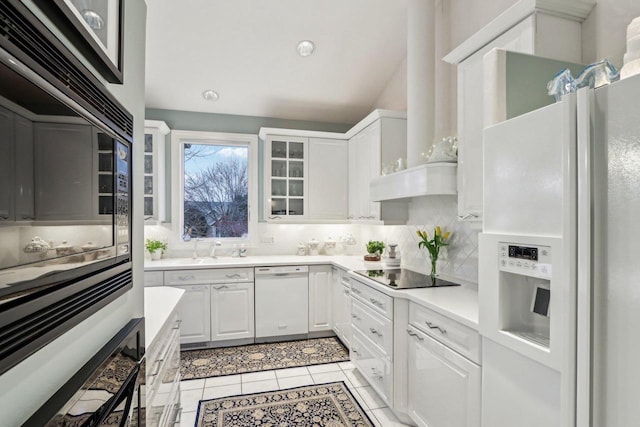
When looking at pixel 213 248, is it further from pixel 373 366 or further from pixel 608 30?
pixel 608 30

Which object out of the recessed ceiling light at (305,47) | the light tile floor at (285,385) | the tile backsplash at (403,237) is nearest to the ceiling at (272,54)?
the recessed ceiling light at (305,47)

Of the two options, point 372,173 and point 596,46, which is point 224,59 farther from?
point 596,46

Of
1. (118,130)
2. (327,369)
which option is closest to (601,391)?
(118,130)

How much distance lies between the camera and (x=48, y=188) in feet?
2.13

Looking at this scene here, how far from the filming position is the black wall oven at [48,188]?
528mm

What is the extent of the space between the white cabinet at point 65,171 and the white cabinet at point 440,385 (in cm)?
177

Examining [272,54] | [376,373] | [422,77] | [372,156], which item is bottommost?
[376,373]

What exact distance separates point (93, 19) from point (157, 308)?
152 cm

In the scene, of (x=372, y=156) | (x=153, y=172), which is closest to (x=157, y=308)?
(x=153, y=172)

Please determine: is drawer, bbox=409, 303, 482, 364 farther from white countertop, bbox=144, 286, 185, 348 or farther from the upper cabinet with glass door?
the upper cabinet with glass door

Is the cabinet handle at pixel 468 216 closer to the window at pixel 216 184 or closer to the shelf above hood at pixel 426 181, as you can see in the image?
the shelf above hood at pixel 426 181

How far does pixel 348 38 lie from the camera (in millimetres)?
3426

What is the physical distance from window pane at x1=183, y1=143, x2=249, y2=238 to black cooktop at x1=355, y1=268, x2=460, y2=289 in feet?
6.67

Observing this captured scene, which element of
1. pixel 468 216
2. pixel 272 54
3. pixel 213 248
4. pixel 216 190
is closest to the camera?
pixel 468 216
